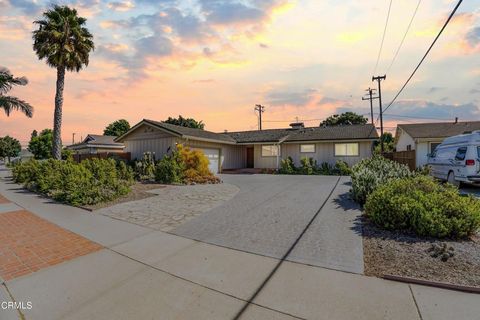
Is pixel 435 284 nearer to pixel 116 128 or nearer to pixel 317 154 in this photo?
pixel 317 154

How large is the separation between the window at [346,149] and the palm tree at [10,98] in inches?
849

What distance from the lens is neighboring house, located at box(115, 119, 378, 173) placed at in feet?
61.8

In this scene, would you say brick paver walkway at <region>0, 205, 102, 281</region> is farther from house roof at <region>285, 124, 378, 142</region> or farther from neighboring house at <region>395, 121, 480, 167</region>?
neighboring house at <region>395, 121, 480, 167</region>

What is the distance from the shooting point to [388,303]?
3271 millimetres

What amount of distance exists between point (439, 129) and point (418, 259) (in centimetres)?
2348

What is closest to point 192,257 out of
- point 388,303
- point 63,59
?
point 388,303

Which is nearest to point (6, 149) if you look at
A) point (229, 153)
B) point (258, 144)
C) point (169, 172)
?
point (229, 153)

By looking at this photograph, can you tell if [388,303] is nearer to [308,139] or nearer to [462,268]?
[462,268]

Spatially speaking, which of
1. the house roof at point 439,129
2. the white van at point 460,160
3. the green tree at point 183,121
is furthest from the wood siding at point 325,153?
the green tree at point 183,121

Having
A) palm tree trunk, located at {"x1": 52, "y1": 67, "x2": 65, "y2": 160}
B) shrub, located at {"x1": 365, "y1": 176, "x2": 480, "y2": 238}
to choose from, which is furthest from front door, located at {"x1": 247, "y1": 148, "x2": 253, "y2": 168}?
shrub, located at {"x1": 365, "y1": 176, "x2": 480, "y2": 238}

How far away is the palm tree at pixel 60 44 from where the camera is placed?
16922mm

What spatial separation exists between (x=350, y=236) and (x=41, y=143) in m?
52.3

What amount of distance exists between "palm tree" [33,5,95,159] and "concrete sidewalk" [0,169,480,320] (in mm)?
16579

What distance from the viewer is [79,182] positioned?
33.7 ft
